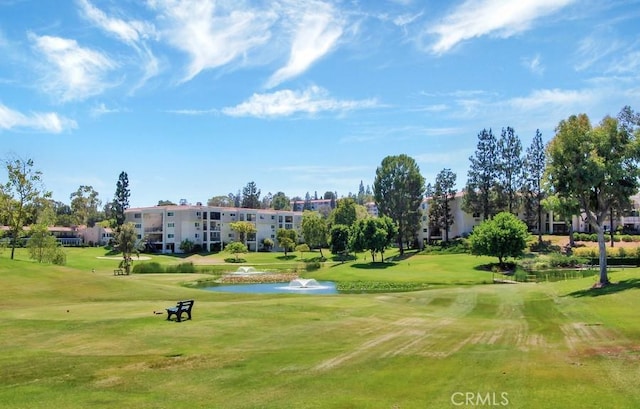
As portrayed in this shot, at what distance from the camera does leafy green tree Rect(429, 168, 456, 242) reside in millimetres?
108938

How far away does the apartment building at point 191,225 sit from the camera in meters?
138

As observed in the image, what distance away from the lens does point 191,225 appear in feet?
454

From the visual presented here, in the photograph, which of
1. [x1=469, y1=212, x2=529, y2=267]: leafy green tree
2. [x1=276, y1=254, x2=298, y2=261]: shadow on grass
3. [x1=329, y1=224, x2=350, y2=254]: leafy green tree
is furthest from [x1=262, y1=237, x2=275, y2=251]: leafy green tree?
[x1=469, y1=212, x2=529, y2=267]: leafy green tree

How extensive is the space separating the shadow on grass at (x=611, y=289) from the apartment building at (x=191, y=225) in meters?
112

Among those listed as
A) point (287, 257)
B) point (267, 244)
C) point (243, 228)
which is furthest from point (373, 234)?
point (267, 244)

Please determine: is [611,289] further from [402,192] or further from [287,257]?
[287,257]

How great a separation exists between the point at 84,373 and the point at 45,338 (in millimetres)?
5690

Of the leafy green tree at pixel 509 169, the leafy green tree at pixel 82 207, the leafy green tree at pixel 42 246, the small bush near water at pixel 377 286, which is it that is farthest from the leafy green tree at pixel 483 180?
the leafy green tree at pixel 82 207

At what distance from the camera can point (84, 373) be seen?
13.4 metres

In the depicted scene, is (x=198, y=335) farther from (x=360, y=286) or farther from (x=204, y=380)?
(x=360, y=286)

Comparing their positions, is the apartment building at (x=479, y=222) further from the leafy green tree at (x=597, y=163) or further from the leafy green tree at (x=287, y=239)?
the leafy green tree at (x=597, y=163)

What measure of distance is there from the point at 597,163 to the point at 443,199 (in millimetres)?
79472

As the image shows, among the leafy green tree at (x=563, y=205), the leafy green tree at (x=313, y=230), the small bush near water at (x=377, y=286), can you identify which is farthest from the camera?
the leafy green tree at (x=313, y=230)

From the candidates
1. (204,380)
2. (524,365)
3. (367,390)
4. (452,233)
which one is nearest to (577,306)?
(524,365)
